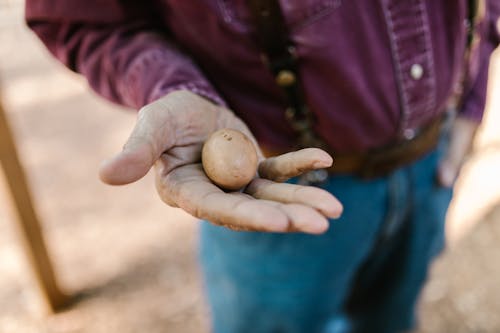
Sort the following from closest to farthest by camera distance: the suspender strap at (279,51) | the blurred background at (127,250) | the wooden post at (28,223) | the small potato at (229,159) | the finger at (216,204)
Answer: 1. the finger at (216,204)
2. the small potato at (229,159)
3. the suspender strap at (279,51)
4. the wooden post at (28,223)
5. the blurred background at (127,250)

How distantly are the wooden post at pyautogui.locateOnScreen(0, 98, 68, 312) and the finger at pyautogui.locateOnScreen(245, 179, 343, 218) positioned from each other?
1.11 m

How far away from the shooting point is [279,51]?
813 millimetres

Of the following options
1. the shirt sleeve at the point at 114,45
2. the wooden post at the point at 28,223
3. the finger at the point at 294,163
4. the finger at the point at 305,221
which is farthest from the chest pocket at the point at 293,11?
the wooden post at the point at 28,223

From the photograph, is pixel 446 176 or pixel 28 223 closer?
pixel 446 176

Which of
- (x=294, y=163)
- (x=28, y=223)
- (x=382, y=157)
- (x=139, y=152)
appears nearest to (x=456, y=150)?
(x=382, y=157)

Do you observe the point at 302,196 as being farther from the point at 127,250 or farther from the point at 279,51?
the point at 127,250

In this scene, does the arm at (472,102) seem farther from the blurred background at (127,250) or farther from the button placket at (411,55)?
the blurred background at (127,250)

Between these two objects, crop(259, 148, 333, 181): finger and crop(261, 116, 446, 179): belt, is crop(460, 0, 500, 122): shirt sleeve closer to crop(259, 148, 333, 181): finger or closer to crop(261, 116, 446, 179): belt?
crop(261, 116, 446, 179): belt

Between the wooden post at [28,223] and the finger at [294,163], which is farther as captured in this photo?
the wooden post at [28,223]

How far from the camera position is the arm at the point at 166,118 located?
565 millimetres

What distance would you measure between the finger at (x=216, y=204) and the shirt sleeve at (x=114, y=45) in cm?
22

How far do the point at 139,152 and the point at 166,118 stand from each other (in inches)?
3.6

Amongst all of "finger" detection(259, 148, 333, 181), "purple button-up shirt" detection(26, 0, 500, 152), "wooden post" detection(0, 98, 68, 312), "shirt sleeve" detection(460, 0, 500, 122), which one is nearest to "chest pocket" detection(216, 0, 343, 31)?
"purple button-up shirt" detection(26, 0, 500, 152)

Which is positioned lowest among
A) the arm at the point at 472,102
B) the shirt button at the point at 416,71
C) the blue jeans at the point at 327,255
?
the blue jeans at the point at 327,255
